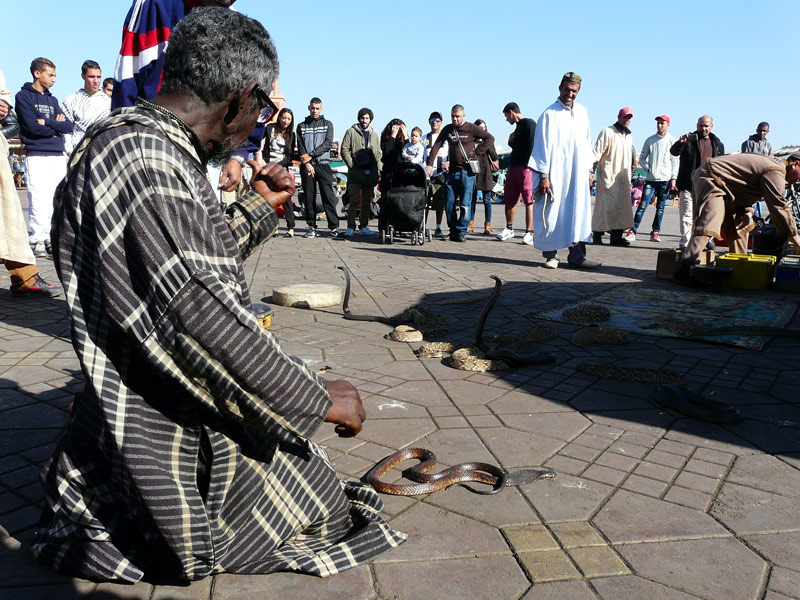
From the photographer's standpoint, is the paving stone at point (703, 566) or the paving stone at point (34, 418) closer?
the paving stone at point (703, 566)

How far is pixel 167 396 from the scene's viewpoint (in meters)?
1.75

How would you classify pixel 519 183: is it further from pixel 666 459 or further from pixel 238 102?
pixel 238 102

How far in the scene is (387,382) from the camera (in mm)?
3873

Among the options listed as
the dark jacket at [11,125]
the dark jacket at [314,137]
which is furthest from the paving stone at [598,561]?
the dark jacket at [314,137]

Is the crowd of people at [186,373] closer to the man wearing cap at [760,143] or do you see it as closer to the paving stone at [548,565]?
the paving stone at [548,565]

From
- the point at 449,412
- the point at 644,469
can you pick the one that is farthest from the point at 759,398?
the point at 449,412

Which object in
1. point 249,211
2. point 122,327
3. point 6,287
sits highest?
point 249,211

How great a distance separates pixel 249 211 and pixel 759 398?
2.93 m

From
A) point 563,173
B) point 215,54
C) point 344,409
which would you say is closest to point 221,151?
point 215,54

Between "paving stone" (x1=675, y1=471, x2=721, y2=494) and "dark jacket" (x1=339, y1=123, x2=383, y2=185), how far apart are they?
31.2ft

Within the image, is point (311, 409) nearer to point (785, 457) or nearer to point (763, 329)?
point (785, 457)

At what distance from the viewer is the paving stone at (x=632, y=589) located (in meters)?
1.90

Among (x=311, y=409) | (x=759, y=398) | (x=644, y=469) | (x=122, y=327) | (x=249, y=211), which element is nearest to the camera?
(x=122, y=327)

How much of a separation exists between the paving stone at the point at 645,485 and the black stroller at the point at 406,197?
8262 millimetres
